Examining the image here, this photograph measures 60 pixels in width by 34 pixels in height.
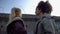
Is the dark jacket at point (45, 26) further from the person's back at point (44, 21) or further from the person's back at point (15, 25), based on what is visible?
the person's back at point (15, 25)

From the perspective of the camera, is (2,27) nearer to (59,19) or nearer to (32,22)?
(32,22)

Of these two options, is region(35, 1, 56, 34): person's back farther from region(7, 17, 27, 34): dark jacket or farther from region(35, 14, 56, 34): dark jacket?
region(7, 17, 27, 34): dark jacket

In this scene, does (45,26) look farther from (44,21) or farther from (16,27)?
(16,27)

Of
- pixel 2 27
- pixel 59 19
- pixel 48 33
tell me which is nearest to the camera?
pixel 48 33

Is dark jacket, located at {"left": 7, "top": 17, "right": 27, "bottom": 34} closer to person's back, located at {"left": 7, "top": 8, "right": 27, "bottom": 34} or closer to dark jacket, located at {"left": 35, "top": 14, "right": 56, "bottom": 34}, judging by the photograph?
person's back, located at {"left": 7, "top": 8, "right": 27, "bottom": 34}

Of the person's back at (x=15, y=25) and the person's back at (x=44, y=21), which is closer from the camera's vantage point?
the person's back at (x=44, y=21)

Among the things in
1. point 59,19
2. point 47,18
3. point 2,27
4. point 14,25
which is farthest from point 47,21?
point 59,19

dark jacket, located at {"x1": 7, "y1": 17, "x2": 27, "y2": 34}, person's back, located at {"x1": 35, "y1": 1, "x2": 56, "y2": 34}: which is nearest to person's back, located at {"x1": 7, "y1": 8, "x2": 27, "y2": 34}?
dark jacket, located at {"x1": 7, "y1": 17, "x2": 27, "y2": 34}

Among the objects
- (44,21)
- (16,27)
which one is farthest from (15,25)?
(44,21)

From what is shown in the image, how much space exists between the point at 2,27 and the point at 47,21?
2202 millimetres

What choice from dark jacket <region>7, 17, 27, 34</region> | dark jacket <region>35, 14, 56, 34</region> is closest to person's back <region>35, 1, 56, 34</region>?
dark jacket <region>35, 14, 56, 34</region>

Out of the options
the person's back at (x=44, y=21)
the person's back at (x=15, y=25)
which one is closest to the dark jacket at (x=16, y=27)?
the person's back at (x=15, y=25)

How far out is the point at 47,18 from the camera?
3.17 metres

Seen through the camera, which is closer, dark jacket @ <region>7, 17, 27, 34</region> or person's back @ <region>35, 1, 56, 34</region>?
person's back @ <region>35, 1, 56, 34</region>
